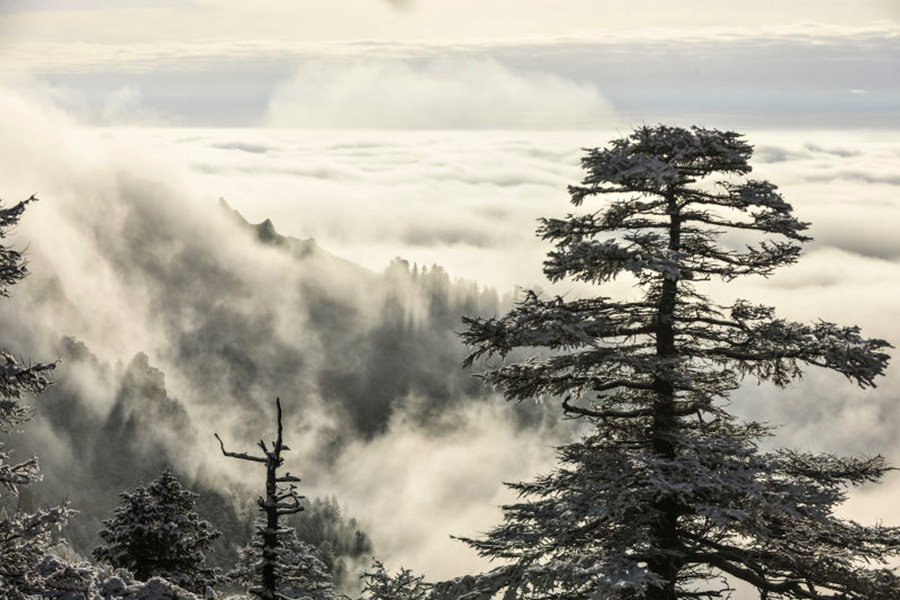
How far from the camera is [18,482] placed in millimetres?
14500

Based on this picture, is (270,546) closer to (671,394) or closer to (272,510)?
(272,510)

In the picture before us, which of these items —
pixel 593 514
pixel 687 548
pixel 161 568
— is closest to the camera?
pixel 593 514

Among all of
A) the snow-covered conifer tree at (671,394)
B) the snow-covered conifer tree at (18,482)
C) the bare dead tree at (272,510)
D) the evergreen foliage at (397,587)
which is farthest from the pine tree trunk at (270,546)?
the snow-covered conifer tree at (18,482)

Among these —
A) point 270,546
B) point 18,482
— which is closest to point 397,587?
point 270,546

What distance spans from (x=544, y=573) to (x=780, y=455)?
14.9 ft

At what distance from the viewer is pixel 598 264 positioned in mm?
13320

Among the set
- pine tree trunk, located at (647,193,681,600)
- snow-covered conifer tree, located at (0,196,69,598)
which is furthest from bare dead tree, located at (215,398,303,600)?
pine tree trunk, located at (647,193,681,600)

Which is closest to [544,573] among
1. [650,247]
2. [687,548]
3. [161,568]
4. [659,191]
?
[687,548]

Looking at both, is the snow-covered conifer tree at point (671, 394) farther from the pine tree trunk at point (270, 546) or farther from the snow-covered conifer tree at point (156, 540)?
the snow-covered conifer tree at point (156, 540)

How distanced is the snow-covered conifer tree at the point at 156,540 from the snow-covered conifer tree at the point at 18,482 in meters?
15.7

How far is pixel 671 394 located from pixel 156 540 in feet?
73.0

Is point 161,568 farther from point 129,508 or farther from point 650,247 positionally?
point 650,247

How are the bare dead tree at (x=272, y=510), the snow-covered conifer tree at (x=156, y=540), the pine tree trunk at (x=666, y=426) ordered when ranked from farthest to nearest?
1. the snow-covered conifer tree at (x=156, y=540)
2. the pine tree trunk at (x=666, y=426)
3. the bare dead tree at (x=272, y=510)

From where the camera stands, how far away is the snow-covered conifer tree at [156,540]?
2997cm
